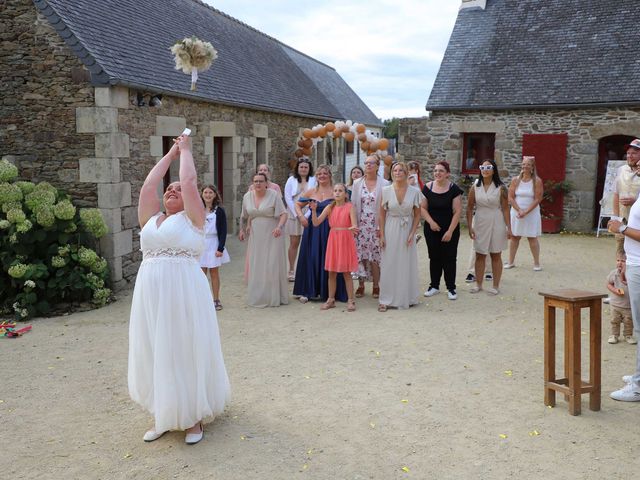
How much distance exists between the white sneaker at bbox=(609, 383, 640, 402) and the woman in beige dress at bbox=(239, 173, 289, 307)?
4.01 m

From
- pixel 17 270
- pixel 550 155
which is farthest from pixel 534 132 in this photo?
pixel 17 270

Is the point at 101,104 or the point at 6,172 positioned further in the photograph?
the point at 101,104

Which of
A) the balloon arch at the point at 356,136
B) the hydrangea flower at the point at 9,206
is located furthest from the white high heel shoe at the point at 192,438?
the balloon arch at the point at 356,136

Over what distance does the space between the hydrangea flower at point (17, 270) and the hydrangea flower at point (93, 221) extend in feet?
2.97

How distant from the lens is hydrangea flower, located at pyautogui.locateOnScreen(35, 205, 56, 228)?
23.9ft

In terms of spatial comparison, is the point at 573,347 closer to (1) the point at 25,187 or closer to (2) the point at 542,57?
(1) the point at 25,187

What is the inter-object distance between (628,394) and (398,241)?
329 cm

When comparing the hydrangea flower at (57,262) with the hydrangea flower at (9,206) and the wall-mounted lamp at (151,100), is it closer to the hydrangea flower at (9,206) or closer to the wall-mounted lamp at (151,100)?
the hydrangea flower at (9,206)

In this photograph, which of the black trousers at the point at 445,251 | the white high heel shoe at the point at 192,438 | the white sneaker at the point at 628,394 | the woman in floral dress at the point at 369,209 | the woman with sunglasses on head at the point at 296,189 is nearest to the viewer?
the white high heel shoe at the point at 192,438

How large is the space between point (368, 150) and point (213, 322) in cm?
1023

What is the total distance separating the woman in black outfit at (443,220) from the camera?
25.4 feet

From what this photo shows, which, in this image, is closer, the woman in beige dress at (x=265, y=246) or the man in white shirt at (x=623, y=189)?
the man in white shirt at (x=623, y=189)

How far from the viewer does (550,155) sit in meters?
14.8

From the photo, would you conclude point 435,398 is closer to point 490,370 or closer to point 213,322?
point 490,370
